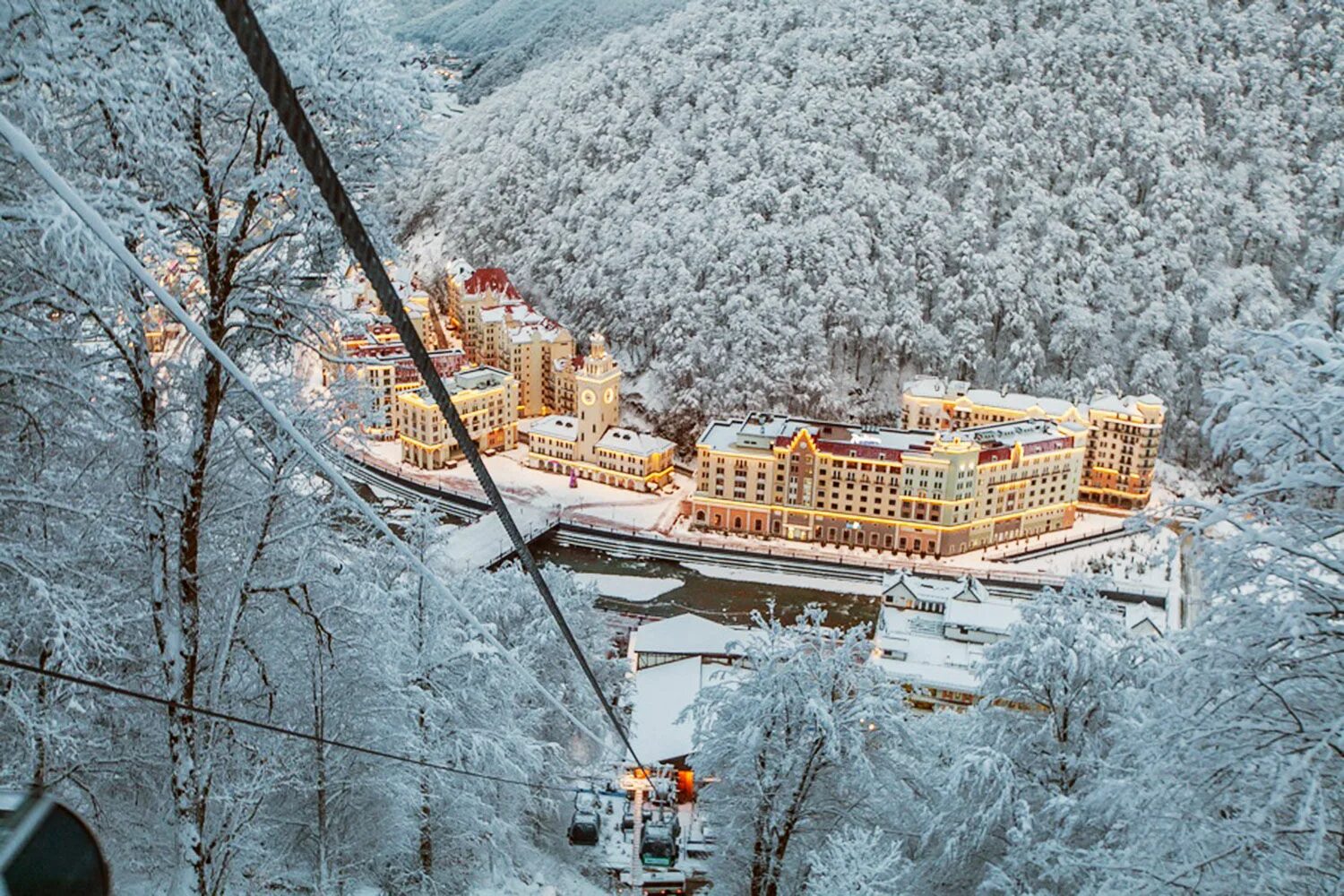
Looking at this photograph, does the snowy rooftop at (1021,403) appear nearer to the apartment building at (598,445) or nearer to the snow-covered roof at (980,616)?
the apartment building at (598,445)

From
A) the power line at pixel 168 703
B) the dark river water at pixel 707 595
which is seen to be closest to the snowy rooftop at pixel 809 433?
the dark river water at pixel 707 595

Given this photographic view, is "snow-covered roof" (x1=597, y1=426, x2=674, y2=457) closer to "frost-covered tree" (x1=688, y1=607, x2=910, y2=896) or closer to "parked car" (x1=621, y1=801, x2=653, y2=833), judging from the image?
"parked car" (x1=621, y1=801, x2=653, y2=833)

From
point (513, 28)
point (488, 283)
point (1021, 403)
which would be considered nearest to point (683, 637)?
point (1021, 403)

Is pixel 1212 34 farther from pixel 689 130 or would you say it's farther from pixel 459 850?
pixel 459 850

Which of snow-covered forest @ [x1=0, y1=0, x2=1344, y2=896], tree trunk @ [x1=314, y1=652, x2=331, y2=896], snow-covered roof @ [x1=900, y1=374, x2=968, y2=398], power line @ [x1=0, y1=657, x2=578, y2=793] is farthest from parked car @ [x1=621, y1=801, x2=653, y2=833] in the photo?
snow-covered roof @ [x1=900, y1=374, x2=968, y2=398]

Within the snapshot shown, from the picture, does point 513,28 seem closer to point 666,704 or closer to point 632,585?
point 632,585
